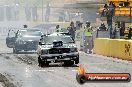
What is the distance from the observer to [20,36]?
33.1 metres

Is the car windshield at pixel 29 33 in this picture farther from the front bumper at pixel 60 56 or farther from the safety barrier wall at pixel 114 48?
the front bumper at pixel 60 56

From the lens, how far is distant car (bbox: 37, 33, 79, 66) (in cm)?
2106

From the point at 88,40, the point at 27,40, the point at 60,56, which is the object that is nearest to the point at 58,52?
the point at 60,56

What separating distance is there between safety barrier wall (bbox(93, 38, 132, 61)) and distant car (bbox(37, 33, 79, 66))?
196 inches

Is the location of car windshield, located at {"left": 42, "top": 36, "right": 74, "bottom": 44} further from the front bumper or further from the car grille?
the front bumper

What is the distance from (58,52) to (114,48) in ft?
25.4

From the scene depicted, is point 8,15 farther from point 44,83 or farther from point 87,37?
point 44,83

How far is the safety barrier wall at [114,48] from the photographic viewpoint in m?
25.9

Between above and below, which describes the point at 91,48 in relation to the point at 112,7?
below

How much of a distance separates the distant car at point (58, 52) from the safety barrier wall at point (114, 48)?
499cm

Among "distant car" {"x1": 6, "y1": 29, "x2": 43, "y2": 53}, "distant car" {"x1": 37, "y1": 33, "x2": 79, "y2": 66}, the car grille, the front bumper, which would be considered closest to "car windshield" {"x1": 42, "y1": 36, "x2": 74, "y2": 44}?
"distant car" {"x1": 37, "y1": 33, "x2": 79, "y2": 66}

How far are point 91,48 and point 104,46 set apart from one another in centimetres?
257

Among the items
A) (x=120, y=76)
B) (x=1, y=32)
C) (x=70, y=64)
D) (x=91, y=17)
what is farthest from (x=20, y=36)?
(x=1, y=32)

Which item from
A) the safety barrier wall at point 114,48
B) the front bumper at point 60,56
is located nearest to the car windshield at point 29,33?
the safety barrier wall at point 114,48
